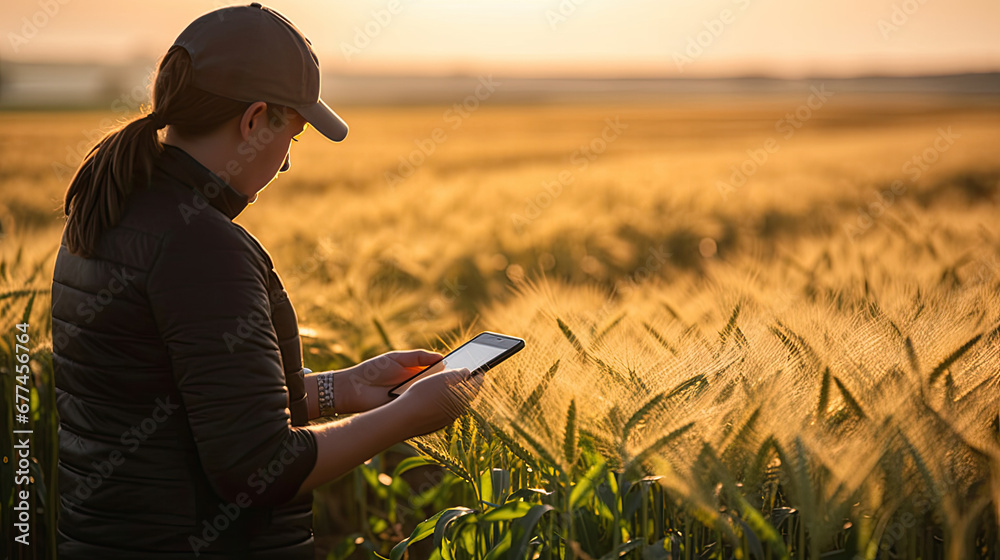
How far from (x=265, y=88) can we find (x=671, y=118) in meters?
48.6

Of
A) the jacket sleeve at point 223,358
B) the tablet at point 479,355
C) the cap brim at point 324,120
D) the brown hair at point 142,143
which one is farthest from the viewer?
the tablet at point 479,355

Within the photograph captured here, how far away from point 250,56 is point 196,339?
1.44 ft

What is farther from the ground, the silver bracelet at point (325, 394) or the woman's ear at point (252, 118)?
the woman's ear at point (252, 118)

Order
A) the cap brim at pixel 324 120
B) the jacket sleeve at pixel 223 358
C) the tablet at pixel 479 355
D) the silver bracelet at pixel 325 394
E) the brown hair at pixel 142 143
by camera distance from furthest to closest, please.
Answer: the silver bracelet at pixel 325 394 < the tablet at pixel 479 355 < the cap brim at pixel 324 120 < the brown hair at pixel 142 143 < the jacket sleeve at pixel 223 358

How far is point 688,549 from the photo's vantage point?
3.84ft

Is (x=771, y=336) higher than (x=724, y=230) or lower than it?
lower

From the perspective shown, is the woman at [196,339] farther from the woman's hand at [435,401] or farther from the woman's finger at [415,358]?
the woman's finger at [415,358]

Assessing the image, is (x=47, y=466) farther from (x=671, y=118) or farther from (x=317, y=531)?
(x=671, y=118)

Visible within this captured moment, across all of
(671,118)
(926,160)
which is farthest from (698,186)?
(671,118)

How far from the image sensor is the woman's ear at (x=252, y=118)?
4.01 feet

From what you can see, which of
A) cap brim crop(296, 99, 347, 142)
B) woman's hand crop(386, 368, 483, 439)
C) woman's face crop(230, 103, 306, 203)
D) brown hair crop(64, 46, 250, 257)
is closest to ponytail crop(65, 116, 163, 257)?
brown hair crop(64, 46, 250, 257)

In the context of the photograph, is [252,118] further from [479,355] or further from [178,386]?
[479,355]

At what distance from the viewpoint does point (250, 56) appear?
1196 mm

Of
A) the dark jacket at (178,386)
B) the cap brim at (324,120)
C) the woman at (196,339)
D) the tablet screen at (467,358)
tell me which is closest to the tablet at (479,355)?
the tablet screen at (467,358)
